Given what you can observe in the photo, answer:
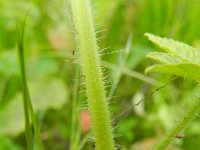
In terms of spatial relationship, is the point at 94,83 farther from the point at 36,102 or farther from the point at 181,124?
the point at 36,102

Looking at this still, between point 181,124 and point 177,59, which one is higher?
point 177,59

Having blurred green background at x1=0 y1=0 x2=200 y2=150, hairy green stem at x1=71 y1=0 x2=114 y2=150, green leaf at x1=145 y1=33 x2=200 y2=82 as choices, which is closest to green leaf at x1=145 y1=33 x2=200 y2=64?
green leaf at x1=145 y1=33 x2=200 y2=82

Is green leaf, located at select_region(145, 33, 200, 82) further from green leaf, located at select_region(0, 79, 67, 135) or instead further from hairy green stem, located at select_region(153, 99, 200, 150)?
green leaf, located at select_region(0, 79, 67, 135)

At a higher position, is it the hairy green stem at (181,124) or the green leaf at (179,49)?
the green leaf at (179,49)

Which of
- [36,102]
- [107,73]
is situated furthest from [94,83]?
[36,102]

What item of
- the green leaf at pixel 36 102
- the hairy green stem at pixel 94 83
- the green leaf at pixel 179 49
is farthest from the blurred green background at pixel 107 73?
the green leaf at pixel 179 49

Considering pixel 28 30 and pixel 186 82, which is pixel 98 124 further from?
pixel 28 30

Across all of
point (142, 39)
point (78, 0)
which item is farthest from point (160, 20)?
point (78, 0)

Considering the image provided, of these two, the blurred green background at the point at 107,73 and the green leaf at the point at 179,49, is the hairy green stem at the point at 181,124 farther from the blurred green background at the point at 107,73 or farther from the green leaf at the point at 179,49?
the blurred green background at the point at 107,73

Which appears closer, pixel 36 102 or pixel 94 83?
pixel 94 83
